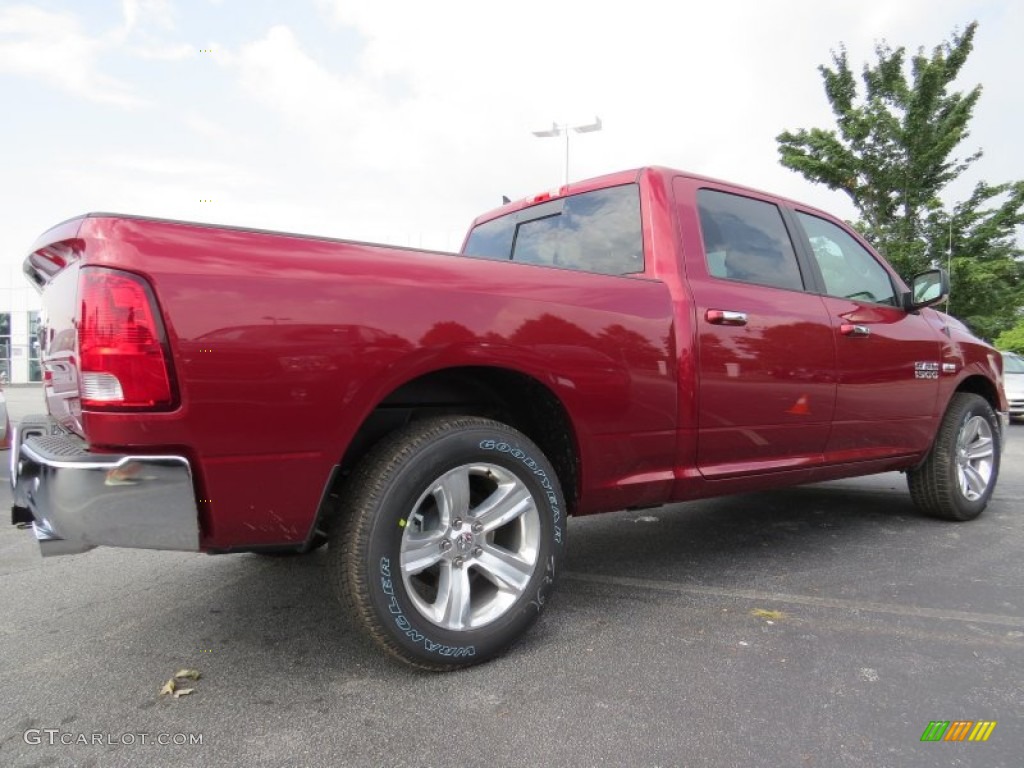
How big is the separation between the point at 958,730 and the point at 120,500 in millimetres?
2414

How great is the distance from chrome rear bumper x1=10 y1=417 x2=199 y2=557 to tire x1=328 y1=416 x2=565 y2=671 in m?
0.49

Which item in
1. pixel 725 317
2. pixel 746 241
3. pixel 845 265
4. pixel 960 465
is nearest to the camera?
pixel 725 317

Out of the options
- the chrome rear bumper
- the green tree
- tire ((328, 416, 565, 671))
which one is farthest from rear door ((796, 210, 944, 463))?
the green tree

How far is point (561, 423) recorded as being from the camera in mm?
2592

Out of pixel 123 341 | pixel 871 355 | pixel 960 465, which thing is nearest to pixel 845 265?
pixel 871 355

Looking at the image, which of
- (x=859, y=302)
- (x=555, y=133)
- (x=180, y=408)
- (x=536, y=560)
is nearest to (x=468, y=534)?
(x=536, y=560)

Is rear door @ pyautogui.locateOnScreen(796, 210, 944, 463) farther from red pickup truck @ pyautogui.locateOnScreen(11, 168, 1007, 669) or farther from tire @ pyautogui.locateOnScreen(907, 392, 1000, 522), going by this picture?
tire @ pyautogui.locateOnScreen(907, 392, 1000, 522)

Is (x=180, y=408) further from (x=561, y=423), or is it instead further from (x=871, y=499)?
(x=871, y=499)

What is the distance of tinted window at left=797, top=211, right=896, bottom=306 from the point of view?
372 centimetres

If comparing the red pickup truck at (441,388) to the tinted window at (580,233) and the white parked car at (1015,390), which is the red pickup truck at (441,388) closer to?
the tinted window at (580,233)

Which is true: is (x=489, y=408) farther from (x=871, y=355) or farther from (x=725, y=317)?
(x=871, y=355)

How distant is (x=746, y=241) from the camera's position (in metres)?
3.35

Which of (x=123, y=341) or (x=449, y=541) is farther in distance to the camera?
(x=449, y=541)

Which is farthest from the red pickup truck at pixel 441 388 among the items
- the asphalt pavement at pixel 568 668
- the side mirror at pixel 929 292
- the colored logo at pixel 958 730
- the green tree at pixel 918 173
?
the green tree at pixel 918 173
